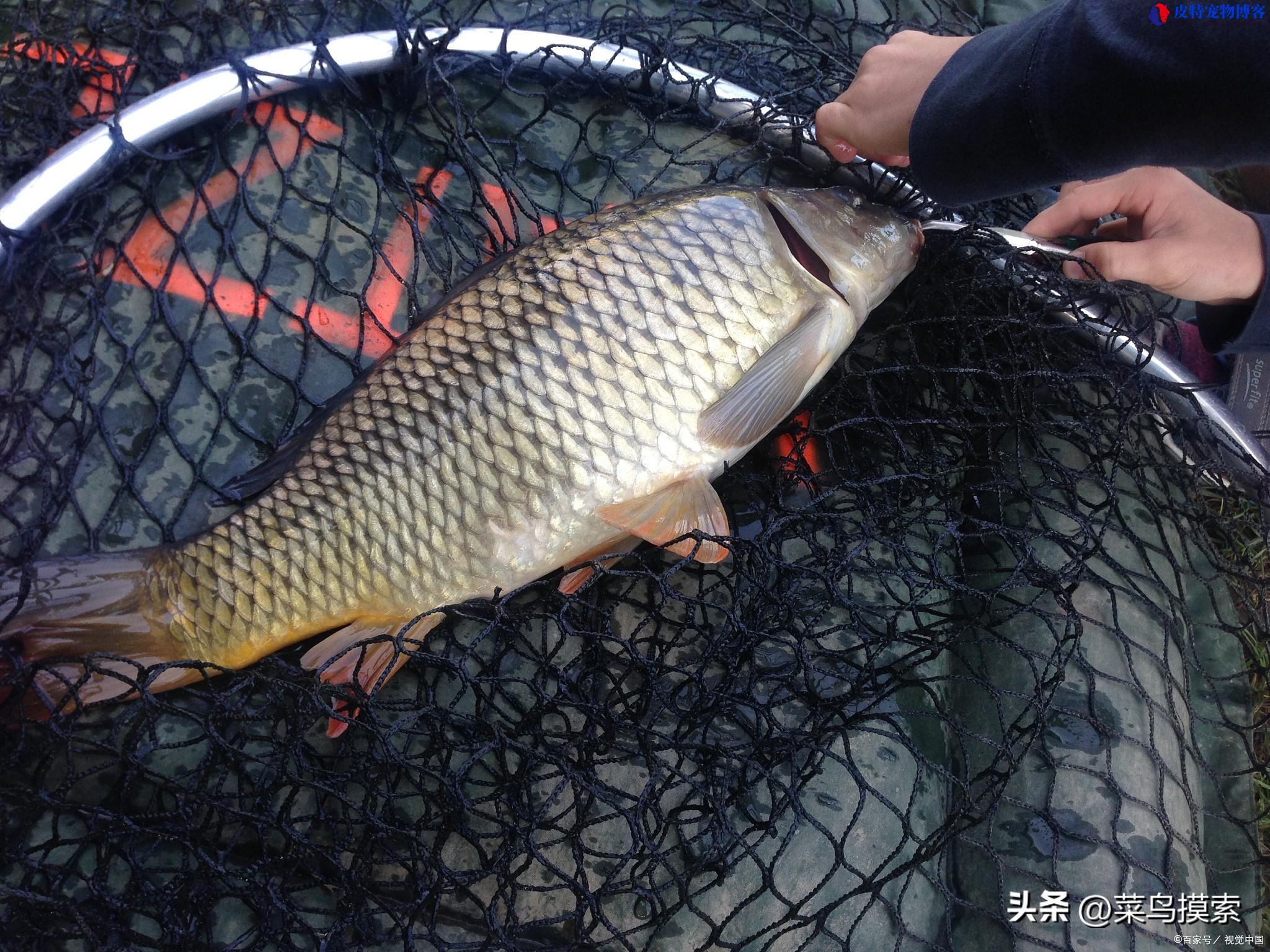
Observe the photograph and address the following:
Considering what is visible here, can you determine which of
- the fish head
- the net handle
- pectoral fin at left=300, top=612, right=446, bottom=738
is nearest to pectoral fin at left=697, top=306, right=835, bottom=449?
the fish head

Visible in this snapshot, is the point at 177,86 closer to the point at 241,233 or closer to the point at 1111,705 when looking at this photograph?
the point at 241,233

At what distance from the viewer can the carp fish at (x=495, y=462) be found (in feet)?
4.31

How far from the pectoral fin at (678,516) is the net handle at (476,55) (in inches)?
27.9

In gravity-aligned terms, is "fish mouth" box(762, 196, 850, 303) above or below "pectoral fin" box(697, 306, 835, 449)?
above

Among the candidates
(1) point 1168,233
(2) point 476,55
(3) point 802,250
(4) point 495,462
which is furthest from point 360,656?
(1) point 1168,233

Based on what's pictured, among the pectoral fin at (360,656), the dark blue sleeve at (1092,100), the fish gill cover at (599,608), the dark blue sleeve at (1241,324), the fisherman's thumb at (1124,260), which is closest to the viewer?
the dark blue sleeve at (1092,100)

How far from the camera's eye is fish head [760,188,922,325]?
152 centimetres

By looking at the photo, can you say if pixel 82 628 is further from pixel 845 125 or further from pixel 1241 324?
pixel 1241 324

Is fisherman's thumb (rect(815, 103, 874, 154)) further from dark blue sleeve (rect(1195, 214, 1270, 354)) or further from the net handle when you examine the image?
dark blue sleeve (rect(1195, 214, 1270, 354))

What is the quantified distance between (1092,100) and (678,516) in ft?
2.65

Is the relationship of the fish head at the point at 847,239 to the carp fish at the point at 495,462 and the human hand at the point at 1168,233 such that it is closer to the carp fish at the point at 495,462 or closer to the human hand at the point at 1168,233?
the carp fish at the point at 495,462

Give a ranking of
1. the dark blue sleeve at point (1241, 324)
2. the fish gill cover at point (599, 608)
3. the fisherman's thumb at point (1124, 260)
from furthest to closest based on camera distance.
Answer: the dark blue sleeve at point (1241, 324)
the fisherman's thumb at point (1124, 260)
the fish gill cover at point (599, 608)

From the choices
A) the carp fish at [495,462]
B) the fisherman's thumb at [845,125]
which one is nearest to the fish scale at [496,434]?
the carp fish at [495,462]

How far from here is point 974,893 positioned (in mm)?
1423
